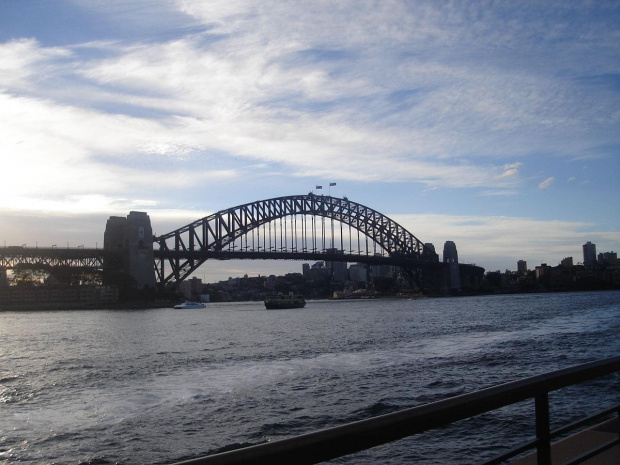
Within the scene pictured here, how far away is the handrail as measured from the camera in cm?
159

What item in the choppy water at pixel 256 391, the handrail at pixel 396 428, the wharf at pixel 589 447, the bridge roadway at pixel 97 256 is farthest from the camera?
the bridge roadway at pixel 97 256

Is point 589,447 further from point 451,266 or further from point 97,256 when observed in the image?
point 451,266

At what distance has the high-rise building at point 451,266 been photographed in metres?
118

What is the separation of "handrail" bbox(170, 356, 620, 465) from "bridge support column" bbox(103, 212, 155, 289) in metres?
92.0

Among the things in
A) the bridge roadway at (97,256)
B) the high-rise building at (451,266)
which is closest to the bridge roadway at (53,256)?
the bridge roadway at (97,256)

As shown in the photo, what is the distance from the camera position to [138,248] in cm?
9175

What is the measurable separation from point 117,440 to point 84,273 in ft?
321

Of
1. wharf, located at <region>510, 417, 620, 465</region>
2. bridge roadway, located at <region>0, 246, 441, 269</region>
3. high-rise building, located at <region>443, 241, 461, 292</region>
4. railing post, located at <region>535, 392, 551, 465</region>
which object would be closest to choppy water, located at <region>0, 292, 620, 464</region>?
wharf, located at <region>510, 417, 620, 465</region>

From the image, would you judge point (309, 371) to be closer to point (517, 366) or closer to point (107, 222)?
point (517, 366)

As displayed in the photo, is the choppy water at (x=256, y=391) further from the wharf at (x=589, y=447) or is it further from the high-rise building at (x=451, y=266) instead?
the high-rise building at (x=451, y=266)

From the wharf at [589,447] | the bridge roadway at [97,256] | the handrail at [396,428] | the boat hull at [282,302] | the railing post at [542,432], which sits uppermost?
the bridge roadway at [97,256]

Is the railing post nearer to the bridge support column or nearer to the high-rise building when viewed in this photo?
the bridge support column

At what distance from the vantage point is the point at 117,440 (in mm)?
→ 10023

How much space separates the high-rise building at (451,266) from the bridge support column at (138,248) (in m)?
54.6
